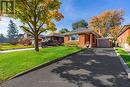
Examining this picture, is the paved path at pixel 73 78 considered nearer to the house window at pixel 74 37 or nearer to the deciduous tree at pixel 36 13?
the deciduous tree at pixel 36 13

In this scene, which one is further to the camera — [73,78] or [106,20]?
[106,20]

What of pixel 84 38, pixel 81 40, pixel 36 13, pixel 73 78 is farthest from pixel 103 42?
pixel 73 78

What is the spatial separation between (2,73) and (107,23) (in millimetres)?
63516

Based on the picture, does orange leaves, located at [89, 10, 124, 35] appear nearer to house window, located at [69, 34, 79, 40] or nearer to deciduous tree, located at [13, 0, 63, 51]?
house window, located at [69, 34, 79, 40]

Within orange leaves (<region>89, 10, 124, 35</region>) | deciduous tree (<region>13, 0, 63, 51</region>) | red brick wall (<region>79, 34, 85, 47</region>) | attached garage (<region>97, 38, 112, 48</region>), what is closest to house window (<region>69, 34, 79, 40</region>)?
red brick wall (<region>79, 34, 85, 47</region>)

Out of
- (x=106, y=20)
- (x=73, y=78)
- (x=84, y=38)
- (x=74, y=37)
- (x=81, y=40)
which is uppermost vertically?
(x=106, y=20)

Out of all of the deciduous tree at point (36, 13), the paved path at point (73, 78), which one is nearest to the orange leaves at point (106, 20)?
the deciduous tree at point (36, 13)

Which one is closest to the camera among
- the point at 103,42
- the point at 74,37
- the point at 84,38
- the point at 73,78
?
the point at 73,78

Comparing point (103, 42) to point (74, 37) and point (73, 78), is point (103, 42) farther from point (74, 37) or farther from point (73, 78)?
point (73, 78)

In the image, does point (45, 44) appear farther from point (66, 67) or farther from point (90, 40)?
point (66, 67)

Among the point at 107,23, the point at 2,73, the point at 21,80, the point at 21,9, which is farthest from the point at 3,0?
the point at 107,23

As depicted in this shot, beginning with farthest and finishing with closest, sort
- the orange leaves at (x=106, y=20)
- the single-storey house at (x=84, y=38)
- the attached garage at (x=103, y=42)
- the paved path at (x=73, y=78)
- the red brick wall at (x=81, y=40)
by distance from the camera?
the orange leaves at (x=106, y=20) < the attached garage at (x=103, y=42) < the red brick wall at (x=81, y=40) < the single-storey house at (x=84, y=38) < the paved path at (x=73, y=78)

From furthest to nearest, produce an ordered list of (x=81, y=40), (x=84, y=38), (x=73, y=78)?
1. (x=81, y=40)
2. (x=84, y=38)
3. (x=73, y=78)

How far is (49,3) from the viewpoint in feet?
81.7
